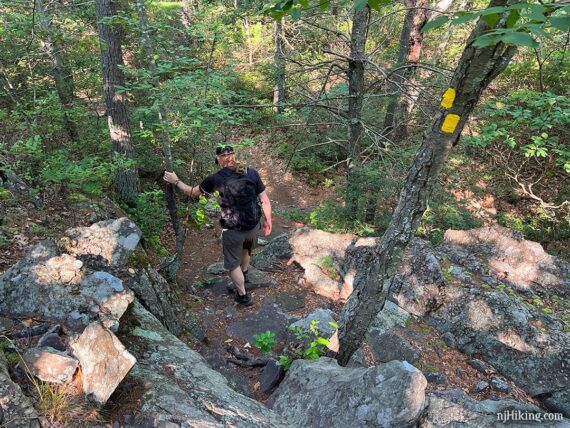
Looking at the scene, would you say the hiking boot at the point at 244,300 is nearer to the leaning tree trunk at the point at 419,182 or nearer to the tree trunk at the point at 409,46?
the leaning tree trunk at the point at 419,182

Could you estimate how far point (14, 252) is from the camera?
4449 millimetres

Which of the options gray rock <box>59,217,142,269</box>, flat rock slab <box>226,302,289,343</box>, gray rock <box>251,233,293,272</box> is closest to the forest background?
gray rock <box>59,217,142,269</box>

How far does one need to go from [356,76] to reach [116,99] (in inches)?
203

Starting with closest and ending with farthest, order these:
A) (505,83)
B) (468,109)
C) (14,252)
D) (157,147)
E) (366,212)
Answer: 1. (468,109)
2. (14,252)
3. (366,212)
4. (157,147)
5. (505,83)

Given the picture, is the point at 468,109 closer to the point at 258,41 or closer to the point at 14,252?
the point at 14,252

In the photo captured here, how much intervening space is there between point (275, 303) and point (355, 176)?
3.27 m

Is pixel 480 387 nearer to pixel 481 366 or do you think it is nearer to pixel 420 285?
pixel 481 366

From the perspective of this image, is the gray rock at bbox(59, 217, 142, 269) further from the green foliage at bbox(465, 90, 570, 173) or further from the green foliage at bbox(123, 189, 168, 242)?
the green foliage at bbox(465, 90, 570, 173)

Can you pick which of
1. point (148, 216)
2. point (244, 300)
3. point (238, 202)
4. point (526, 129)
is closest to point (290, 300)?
point (244, 300)

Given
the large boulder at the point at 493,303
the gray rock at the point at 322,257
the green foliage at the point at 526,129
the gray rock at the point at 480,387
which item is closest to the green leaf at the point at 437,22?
the gray rock at the point at 480,387

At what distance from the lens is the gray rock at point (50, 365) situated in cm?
234

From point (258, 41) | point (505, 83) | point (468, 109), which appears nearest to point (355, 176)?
point (468, 109)

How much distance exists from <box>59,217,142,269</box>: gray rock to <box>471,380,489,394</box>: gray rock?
4.83 meters

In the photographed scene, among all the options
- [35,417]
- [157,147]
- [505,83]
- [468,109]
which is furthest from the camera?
[505,83]
